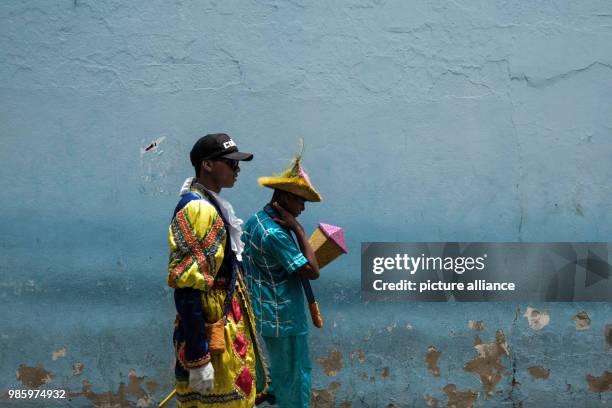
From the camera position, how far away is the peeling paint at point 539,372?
5.30 meters

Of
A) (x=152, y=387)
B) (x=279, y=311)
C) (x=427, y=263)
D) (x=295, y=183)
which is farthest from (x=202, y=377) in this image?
(x=427, y=263)

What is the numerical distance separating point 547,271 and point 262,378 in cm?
225

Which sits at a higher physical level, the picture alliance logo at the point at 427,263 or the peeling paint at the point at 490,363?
the picture alliance logo at the point at 427,263

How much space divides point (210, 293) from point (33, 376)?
93.6 inches

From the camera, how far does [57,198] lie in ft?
17.0

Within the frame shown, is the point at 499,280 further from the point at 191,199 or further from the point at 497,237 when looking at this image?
the point at 191,199

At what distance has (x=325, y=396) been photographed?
5.23 m

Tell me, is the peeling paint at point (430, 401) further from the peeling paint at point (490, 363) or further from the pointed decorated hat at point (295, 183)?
the pointed decorated hat at point (295, 183)

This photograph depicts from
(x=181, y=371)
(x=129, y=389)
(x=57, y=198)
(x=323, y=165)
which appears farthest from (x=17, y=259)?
(x=181, y=371)

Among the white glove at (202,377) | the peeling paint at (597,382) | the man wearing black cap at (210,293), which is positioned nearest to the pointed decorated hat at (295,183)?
the man wearing black cap at (210,293)

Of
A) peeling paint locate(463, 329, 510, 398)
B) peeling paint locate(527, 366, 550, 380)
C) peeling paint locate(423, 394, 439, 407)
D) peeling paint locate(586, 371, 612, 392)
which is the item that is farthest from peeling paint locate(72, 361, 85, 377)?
peeling paint locate(586, 371, 612, 392)

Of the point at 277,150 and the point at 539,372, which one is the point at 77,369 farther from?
the point at 539,372

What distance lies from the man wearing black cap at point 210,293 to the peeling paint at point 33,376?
210 cm

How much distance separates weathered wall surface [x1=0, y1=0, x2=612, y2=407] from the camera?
5184 millimetres
